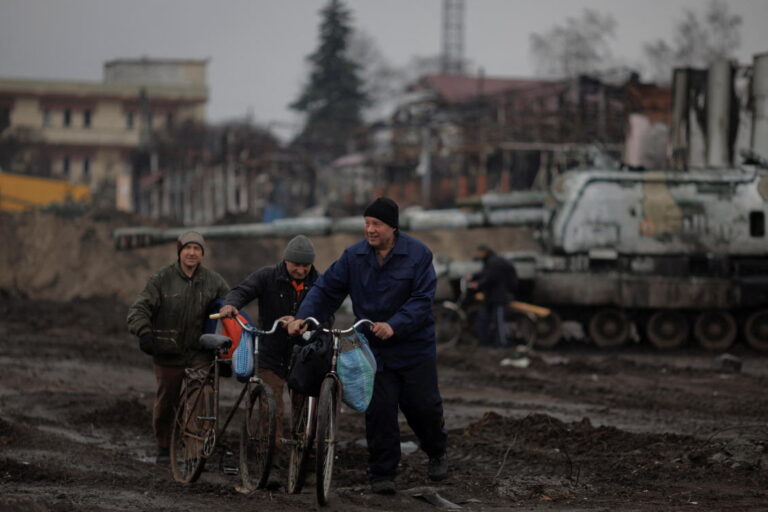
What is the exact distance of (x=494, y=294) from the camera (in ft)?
70.8

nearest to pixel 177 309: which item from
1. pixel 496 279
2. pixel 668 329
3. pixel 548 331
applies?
pixel 496 279

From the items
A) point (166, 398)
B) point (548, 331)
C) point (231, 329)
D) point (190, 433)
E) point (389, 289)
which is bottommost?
point (548, 331)

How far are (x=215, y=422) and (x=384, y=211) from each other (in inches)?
76.8

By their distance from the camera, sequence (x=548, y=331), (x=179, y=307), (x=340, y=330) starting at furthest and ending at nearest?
(x=548, y=331)
(x=179, y=307)
(x=340, y=330)

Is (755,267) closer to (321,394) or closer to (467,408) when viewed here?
(467,408)

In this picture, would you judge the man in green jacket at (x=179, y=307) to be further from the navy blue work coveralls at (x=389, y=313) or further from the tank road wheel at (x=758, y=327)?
the tank road wheel at (x=758, y=327)

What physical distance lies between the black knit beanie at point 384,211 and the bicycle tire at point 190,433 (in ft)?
5.90

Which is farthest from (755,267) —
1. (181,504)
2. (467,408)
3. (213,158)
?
(213,158)

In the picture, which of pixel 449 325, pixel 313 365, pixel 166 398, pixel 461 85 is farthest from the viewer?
pixel 461 85

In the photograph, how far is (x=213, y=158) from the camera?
180 ft

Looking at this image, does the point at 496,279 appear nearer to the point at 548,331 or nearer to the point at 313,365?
the point at 548,331

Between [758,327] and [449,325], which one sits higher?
[449,325]

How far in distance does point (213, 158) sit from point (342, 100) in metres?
13.5

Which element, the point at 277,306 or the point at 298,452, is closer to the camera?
the point at 298,452
